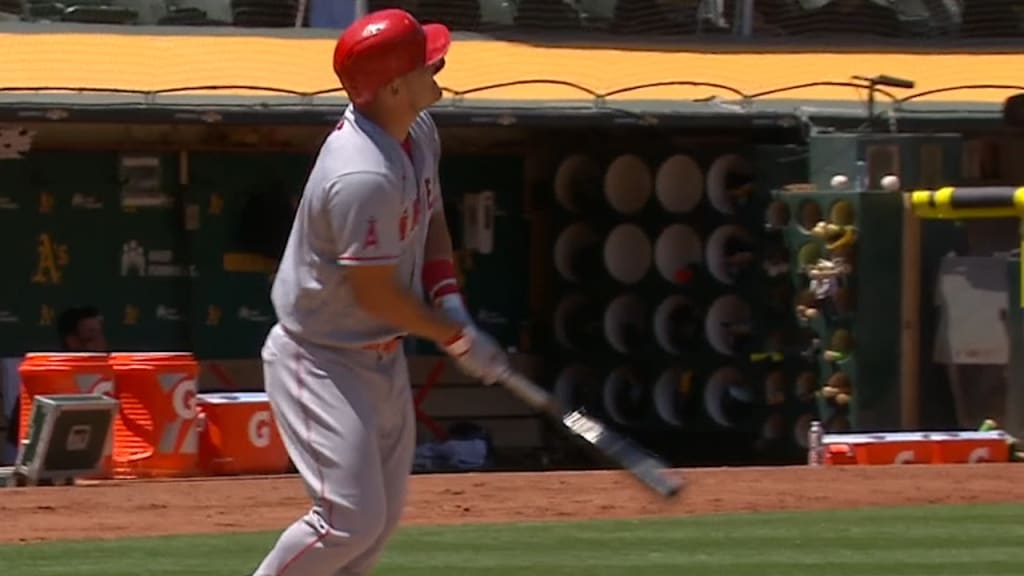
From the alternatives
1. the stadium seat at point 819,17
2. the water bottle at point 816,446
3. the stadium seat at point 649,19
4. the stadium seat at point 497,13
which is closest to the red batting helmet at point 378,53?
the water bottle at point 816,446

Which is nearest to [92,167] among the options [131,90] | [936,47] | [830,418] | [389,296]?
[131,90]

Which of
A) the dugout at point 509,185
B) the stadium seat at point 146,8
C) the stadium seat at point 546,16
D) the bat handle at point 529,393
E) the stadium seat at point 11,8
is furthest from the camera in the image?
the stadium seat at point 546,16

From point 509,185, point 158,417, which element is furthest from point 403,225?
point 509,185

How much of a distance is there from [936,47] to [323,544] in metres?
12.6

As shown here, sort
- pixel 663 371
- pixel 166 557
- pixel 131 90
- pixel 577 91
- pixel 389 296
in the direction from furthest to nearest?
pixel 663 371
pixel 577 91
pixel 131 90
pixel 166 557
pixel 389 296

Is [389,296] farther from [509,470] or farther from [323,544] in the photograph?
[509,470]

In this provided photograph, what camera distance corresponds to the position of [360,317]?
Result: 18.7 feet

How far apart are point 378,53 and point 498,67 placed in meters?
9.93

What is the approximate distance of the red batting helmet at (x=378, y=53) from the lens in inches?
223

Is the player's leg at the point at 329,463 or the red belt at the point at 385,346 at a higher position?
the red belt at the point at 385,346

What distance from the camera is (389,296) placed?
222 inches

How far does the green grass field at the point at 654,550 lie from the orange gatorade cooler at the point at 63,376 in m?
3.61

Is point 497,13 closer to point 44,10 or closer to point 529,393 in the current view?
point 44,10

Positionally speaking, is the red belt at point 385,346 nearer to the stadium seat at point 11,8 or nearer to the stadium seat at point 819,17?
the stadium seat at point 11,8
